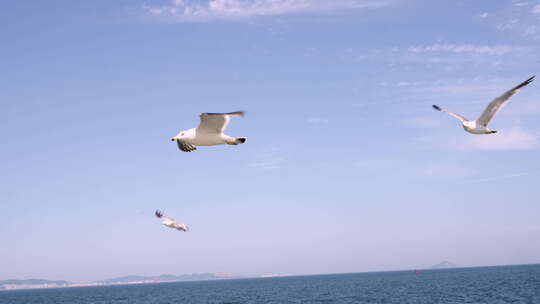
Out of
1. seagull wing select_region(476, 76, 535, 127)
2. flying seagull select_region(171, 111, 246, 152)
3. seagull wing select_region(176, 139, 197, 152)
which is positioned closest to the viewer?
flying seagull select_region(171, 111, 246, 152)

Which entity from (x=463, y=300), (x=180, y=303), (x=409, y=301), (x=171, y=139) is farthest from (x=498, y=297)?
(x=171, y=139)

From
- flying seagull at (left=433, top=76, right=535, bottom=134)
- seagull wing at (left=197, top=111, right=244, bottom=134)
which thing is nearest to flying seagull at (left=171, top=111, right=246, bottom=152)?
seagull wing at (left=197, top=111, right=244, bottom=134)

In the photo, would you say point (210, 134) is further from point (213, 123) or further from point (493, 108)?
point (493, 108)

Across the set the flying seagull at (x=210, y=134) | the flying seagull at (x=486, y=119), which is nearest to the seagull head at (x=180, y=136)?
the flying seagull at (x=210, y=134)

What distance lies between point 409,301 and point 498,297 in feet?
43.9

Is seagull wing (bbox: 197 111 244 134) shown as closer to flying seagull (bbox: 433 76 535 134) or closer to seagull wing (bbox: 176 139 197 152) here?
seagull wing (bbox: 176 139 197 152)

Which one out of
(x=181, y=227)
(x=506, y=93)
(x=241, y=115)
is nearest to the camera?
(x=241, y=115)

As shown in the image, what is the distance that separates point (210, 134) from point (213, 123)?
0.72 m

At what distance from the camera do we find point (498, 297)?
81.1 m

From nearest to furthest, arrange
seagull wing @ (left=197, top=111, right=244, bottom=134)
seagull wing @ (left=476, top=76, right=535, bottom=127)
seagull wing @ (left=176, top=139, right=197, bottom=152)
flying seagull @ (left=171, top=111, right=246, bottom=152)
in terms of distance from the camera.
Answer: seagull wing @ (left=197, top=111, right=244, bottom=134) → flying seagull @ (left=171, top=111, right=246, bottom=152) → seagull wing @ (left=176, top=139, right=197, bottom=152) → seagull wing @ (left=476, top=76, right=535, bottom=127)

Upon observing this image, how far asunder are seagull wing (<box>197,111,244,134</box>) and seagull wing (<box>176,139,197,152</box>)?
176 cm

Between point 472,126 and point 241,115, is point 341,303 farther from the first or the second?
point 241,115

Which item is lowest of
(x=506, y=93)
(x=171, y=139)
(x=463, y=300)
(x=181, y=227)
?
(x=463, y=300)

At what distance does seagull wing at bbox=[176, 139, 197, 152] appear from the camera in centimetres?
1818
